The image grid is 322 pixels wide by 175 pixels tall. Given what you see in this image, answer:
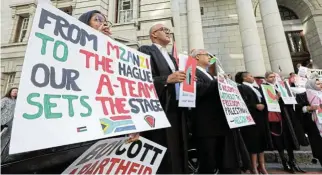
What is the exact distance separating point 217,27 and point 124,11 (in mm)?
7398

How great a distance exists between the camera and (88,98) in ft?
3.87

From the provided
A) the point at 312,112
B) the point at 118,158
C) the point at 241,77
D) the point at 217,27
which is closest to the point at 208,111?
the point at 118,158

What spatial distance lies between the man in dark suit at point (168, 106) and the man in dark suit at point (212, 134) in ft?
1.21

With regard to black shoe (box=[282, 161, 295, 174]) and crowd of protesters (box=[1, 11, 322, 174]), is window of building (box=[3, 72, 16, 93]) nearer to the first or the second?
crowd of protesters (box=[1, 11, 322, 174])

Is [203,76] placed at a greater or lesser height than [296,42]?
lesser

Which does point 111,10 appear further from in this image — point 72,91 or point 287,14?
point 287,14

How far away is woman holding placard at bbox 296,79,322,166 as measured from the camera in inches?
157

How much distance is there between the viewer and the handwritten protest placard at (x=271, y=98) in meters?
3.67

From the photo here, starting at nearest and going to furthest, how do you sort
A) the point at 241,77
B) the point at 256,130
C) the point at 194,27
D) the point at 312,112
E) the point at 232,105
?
the point at 232,105 → the point at 256,130 → the point at 241,77 → the point at 312,112 → the point at 194,27

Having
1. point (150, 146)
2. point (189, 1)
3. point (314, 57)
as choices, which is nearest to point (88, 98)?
point (150, 146)

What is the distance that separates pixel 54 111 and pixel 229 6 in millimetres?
16481

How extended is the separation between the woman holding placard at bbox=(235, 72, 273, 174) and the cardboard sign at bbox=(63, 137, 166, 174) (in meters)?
2.60

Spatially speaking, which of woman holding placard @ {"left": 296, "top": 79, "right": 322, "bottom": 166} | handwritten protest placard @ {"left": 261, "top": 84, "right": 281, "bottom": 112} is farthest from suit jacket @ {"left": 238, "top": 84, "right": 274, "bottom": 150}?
woman holding placard @ {"left": 296, "top": 79, "right": 322, "bottom": 166}

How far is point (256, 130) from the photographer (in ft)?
11.7
